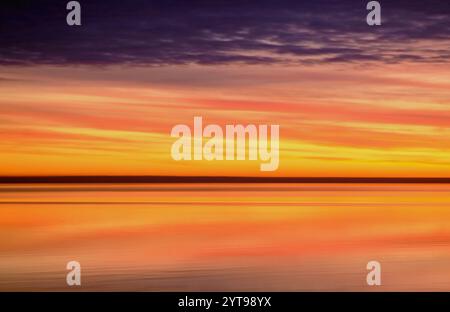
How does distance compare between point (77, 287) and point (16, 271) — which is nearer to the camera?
point (77, 287)

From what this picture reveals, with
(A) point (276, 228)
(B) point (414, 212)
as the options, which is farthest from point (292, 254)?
(B) point (414, 212)

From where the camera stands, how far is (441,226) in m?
7.11

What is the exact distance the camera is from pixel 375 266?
4996 mm

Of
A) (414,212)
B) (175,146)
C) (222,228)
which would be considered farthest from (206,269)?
(414,212)

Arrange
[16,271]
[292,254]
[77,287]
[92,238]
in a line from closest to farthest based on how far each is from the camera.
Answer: [77,287]
[16,271]
[292,254]
[92,238]

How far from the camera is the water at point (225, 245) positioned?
4738mm

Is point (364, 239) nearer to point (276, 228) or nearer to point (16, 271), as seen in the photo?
point (276, 228)

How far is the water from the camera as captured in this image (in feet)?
15.5

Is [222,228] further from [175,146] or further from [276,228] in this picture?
[175,146]

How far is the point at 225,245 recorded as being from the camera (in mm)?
5914

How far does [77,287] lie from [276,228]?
106 inches
